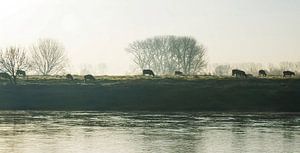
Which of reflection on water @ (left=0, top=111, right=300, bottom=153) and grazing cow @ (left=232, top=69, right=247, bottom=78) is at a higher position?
grazing cow @ (left=232, top=69, right=247, bottom=78)

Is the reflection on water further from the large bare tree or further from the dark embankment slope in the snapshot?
the large bare tree

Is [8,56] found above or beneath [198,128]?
above

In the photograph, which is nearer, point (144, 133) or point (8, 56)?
point (144, 133)

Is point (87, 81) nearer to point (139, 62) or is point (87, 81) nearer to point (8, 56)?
point (8, 56)

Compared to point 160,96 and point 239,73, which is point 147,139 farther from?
point 239,73

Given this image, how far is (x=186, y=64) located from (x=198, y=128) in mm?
110385

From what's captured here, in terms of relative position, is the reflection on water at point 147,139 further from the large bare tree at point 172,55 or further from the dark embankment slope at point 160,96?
the large bare tree at point 172,55

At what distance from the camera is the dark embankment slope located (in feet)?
244

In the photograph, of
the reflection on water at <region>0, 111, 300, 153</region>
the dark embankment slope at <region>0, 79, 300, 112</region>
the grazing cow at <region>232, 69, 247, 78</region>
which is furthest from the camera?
the grazing cow at <region>232, 69, 247, 78</region>

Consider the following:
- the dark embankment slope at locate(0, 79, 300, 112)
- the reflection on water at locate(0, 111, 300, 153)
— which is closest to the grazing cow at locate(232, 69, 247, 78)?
the dark embankment slope at locate(0, 79, 300, 112)

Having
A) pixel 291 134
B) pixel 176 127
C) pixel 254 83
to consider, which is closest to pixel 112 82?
pixel 254 83

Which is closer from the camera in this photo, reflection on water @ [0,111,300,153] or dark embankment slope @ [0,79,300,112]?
reflection on water @ [0,111,300,153]

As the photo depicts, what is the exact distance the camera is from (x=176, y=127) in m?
41.5

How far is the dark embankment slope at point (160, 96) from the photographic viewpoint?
74.5m
